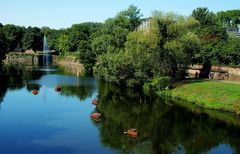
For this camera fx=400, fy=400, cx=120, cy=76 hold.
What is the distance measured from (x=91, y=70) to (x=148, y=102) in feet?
212

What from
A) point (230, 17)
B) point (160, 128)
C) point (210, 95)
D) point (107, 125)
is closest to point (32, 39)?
point (230, 17)

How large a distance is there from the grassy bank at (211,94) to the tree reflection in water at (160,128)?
13.1 ft

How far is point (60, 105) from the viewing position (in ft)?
196

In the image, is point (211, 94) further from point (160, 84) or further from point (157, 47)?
point (157, 47)

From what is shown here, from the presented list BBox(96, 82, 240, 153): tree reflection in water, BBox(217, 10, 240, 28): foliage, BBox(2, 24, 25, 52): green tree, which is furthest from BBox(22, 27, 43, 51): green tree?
BBox(96, 82, 240, 153): tree reflection in water

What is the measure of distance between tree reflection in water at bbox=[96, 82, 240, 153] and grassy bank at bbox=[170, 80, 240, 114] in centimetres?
401

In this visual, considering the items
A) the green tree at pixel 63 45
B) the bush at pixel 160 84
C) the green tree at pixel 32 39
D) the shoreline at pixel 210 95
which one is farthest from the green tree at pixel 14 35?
the shoreline at pixel 210 95

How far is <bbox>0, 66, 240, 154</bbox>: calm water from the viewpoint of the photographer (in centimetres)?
3838

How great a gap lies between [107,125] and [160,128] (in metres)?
6.24

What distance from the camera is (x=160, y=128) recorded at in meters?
46.9

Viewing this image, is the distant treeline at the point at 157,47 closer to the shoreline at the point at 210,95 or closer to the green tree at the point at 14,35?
the shoreline at the point at 210,95

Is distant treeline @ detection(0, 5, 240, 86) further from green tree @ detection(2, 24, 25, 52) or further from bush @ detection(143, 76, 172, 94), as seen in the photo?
green tree @ detection(2, 24, 25, 52)

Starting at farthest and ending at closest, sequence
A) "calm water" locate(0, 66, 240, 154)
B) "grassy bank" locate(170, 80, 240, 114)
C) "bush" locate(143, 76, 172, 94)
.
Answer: "bush" locate(143, 76, 172, 94)
"grassy bank" locate(170, 80, 240, 114)
"calm water" locate(0, 66, 240, 154)

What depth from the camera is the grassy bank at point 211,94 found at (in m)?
57.0
